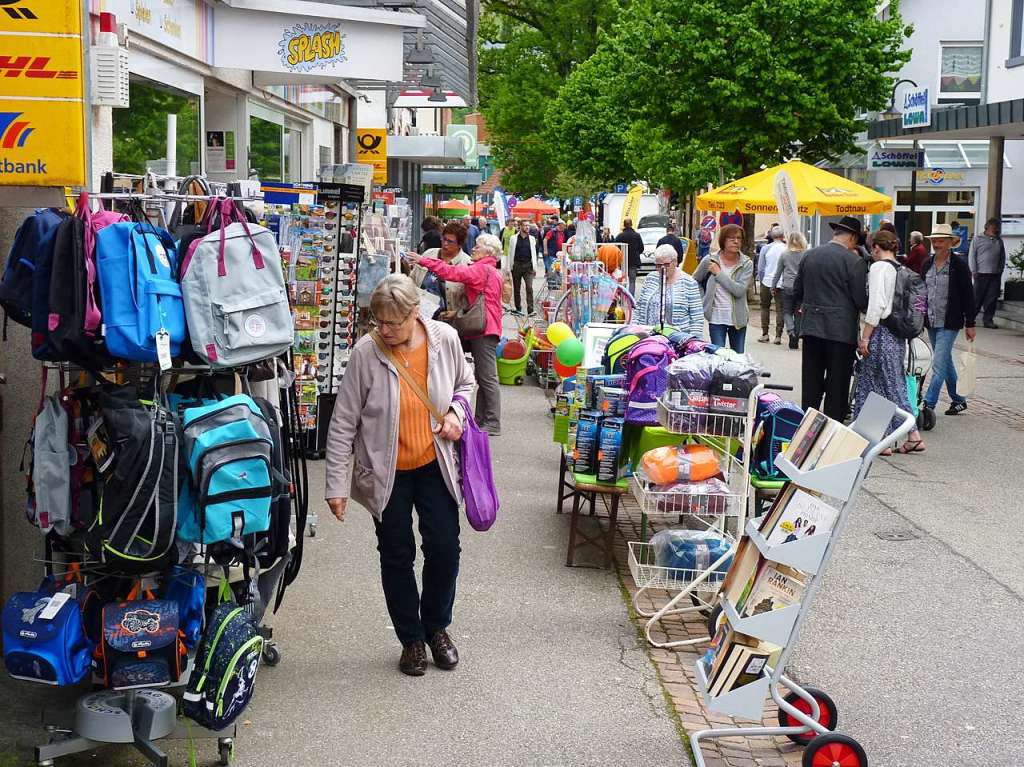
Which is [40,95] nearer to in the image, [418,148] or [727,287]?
[727,287]

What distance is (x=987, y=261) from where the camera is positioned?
75.5ft

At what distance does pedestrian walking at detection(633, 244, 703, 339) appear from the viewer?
462 inches

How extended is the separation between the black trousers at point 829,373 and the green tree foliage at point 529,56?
4125 centimetres

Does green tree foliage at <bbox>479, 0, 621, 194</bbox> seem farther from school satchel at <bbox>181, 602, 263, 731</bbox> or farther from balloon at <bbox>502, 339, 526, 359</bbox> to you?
school satchel at <bbox>181, 602, 263, 731</bbox>

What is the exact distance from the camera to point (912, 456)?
1155 cm

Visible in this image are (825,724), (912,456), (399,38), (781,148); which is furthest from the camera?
(781,148)

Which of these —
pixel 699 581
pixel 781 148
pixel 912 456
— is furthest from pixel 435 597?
pixel 781 148

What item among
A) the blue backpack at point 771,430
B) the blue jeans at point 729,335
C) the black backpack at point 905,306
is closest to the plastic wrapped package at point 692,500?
the blue backpack at point 771,430

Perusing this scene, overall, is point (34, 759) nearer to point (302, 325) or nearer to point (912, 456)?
point (302, 325)

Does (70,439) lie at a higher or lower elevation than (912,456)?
higher

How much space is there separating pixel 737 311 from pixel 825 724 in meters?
8.31

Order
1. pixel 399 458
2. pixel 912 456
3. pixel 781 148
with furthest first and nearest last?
1. pixel 781 148
2. pixel 912 456
3. pixel 399 458

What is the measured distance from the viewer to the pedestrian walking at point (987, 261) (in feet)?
75.0

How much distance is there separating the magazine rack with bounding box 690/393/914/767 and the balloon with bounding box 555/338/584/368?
3774 millimetres
